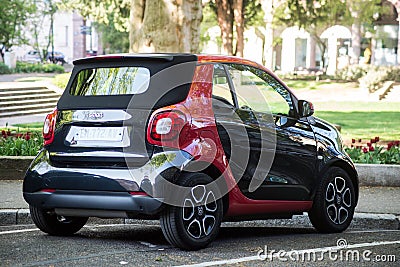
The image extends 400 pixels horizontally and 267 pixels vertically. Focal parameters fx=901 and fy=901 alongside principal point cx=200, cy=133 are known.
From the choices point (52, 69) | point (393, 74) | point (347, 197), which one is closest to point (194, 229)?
point (347, 197)

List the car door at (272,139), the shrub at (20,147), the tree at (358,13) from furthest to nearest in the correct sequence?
the tree at (358,13)
the shrub at (20,147)
the car door at (272,139)

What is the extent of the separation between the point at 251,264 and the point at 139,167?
1.16m

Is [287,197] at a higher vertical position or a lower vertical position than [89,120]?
lower

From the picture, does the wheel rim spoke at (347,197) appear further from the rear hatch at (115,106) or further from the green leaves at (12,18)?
the green leaves at (12,18)

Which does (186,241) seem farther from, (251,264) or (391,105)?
(391,105)

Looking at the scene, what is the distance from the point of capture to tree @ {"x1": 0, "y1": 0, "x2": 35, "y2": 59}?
58.1 m

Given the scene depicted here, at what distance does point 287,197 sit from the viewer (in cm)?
823

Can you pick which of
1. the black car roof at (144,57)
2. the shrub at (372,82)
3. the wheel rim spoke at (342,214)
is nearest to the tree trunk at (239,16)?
the shrub at (372,82)

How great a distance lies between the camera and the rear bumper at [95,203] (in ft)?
22.9

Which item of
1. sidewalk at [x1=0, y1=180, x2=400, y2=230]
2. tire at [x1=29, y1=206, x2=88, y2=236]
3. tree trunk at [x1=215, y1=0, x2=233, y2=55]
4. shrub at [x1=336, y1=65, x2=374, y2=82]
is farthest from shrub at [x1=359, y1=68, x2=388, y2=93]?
tire at [x1=29, y1=206, x2=88, y2=236]

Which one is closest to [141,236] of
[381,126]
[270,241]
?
[270,241]

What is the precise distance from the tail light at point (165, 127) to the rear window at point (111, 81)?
1.18 ft

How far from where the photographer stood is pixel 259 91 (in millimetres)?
8406

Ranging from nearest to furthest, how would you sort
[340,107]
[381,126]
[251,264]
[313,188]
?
[251,264] → [313,188] → [381,126] → [340,107]
